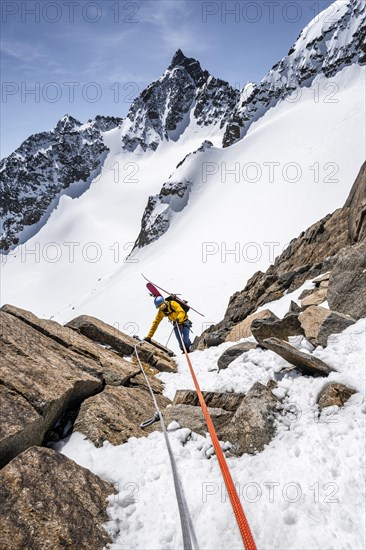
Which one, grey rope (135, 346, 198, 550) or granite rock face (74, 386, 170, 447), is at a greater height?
granite rock face (74, 386, 170, 447)

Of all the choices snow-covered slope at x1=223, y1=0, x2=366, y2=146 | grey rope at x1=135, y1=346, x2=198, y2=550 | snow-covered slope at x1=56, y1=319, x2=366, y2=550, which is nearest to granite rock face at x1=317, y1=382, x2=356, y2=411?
snow-covered slope at x1=56, y1=319, x2=366, y2=550

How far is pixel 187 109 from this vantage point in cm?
17688

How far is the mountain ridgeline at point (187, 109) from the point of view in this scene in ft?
296

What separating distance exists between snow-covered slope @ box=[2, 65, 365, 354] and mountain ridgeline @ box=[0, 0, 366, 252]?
5.44 metres

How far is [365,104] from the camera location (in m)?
62.5

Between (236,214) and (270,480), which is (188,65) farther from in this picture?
(270,480)

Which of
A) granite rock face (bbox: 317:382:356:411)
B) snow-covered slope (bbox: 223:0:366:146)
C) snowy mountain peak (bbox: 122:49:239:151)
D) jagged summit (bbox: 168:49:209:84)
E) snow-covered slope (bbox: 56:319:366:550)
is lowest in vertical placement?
snow-covered slope (bbox: 56:319:366:550)

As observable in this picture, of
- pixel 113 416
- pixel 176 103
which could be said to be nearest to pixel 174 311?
pixel 113 416

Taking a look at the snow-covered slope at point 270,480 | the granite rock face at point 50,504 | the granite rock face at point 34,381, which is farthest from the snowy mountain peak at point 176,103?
the granite rock face at point 50,504

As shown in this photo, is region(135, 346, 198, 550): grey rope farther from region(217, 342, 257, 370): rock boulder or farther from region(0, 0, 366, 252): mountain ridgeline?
region(0, 0, 366, 252): mountain ridgeline

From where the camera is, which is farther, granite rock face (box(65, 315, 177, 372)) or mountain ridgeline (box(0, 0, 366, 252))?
mountain ridgeline (box(0, 0, 366, 252))

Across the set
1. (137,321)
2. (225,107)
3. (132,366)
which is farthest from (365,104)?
(225,107)

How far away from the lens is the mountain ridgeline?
90312 millimetres

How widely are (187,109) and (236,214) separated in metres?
141
